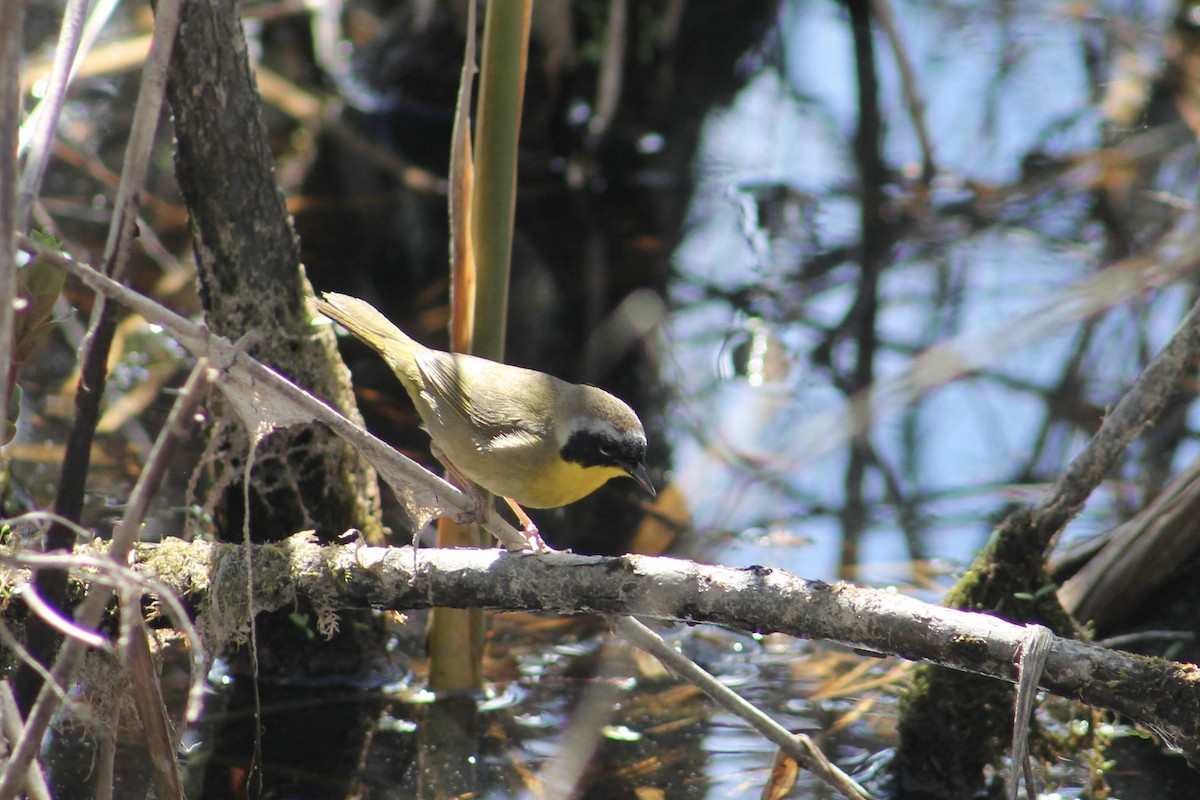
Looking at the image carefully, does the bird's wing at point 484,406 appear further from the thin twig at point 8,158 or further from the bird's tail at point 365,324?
the thin twig at point 8,158

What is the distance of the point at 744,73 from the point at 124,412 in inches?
272

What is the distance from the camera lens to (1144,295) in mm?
7531

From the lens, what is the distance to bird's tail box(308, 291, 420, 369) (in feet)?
13.9


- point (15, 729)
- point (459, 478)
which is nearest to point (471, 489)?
point (459, 478)

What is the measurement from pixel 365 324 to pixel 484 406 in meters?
0.60

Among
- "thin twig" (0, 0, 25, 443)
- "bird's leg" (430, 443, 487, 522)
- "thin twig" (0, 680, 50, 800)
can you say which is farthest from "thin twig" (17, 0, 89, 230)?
"bird's leg" (430, 443, 487, 522)

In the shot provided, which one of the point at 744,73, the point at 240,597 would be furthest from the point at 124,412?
the point at 744,73

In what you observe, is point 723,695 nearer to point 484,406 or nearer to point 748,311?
point 484,406

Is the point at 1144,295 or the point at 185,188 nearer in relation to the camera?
the point at 185,188

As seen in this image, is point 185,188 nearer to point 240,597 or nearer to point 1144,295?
point 240,597

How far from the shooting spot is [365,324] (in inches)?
171

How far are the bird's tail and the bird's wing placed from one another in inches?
13.2

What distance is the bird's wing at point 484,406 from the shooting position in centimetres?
402

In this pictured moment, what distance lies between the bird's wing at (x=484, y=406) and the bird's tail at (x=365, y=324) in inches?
13.2
